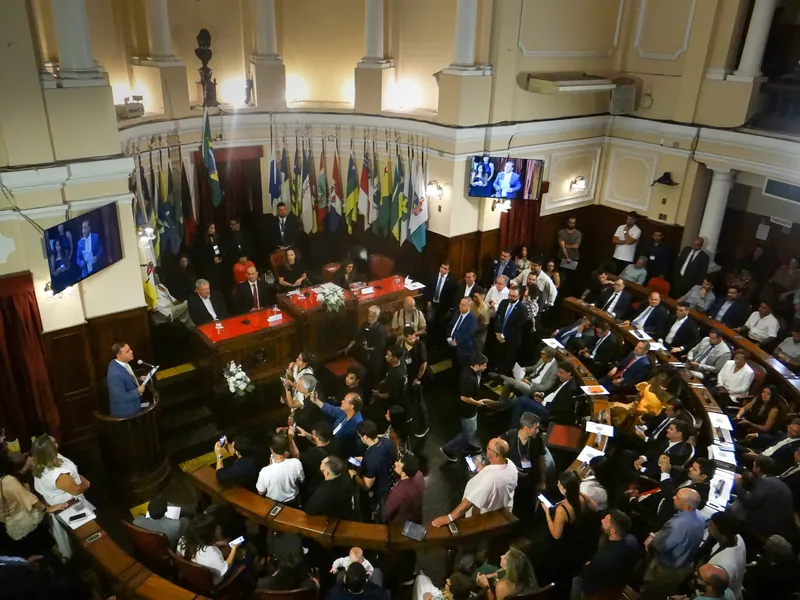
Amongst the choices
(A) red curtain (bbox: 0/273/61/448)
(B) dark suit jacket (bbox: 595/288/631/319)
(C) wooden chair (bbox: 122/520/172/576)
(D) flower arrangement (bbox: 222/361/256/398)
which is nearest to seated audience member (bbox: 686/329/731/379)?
(B) dark suit jacket (bbox: 595/288/631/319)

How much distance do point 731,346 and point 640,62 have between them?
5990mm

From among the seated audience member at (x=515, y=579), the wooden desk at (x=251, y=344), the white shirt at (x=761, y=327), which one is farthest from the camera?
the white shirt at (x=761, y=327)

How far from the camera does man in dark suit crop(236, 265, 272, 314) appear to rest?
30.3 feet

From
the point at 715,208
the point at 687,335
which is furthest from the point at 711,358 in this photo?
the point at 715,208

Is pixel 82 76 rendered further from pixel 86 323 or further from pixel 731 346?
pixel 731 346

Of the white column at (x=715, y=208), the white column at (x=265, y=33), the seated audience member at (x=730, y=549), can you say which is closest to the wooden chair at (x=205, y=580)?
the seated audience member at (x=730, y=549)

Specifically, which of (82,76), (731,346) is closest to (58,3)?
(82,76)

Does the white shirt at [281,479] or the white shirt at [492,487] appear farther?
the white shirt at [281,479]

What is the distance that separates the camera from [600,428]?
7199mm

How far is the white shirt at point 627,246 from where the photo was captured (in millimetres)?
12297

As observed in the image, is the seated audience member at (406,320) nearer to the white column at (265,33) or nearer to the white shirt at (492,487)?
the white shirt at (492,487)

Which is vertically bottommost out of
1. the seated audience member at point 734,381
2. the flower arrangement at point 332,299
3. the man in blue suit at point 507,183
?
the seated audience member at point 734,381

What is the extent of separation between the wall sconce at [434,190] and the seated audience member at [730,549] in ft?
23.3

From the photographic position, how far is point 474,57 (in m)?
10.6
